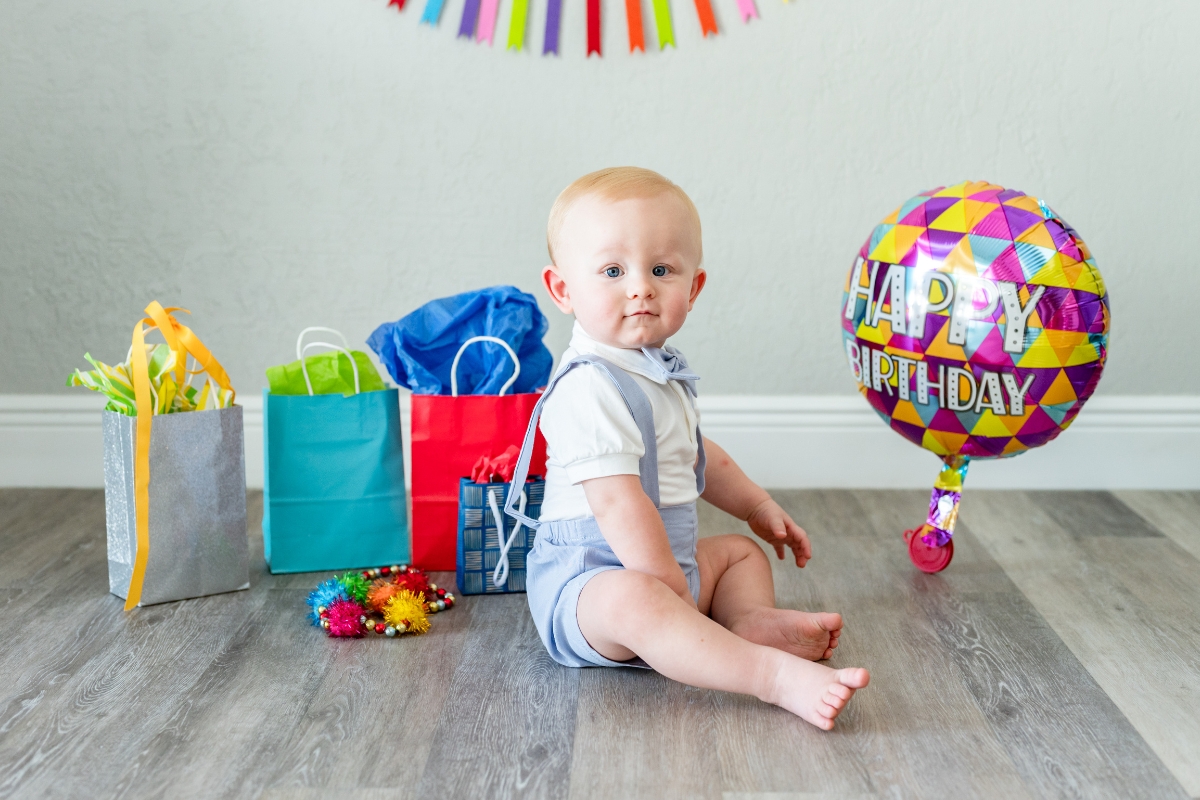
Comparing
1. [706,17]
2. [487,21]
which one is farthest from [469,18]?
[706,17]

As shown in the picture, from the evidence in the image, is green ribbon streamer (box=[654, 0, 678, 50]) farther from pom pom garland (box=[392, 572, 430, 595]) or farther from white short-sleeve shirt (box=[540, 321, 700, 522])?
pom pom garland (box=[392, 572, 430, 595])

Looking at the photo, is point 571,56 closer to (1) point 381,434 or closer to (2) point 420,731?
(1) point 381,434

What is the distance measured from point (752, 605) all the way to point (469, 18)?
3.81 ft

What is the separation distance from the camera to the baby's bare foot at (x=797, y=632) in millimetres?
1153

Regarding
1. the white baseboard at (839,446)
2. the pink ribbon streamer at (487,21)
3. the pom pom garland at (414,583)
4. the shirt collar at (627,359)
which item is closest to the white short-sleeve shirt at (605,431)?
the shirt collar at (627,359)

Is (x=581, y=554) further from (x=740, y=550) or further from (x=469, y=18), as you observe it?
(x=469, y=18)

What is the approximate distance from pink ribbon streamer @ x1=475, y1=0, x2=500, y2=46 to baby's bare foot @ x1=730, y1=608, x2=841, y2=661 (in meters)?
1.16

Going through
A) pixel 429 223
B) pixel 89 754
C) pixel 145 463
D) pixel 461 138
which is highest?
pixel 461 138

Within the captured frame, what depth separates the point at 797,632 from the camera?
1.17 meters

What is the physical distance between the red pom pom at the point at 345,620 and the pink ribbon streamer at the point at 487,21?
1055mm

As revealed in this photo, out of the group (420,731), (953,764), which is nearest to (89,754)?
(420,731)

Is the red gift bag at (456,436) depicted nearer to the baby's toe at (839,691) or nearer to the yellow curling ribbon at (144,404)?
the yellow curling ribbon at (144,404)

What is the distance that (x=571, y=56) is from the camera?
1.85 m

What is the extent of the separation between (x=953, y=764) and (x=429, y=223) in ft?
4.30
